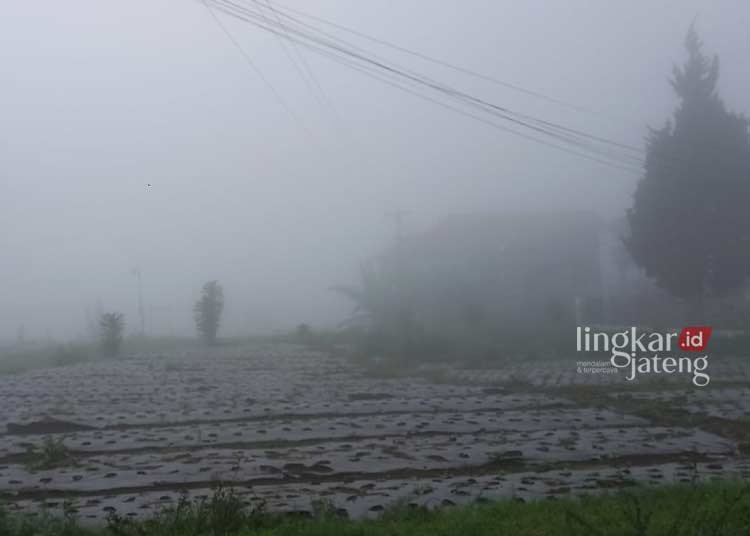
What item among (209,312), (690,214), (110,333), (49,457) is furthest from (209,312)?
(49,457)

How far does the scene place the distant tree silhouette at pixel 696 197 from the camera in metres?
21.0

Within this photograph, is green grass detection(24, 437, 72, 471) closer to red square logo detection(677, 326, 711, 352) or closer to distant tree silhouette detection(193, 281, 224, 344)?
red square logo detection(677, 326, 711, 352)

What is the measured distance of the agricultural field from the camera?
21.0 ft

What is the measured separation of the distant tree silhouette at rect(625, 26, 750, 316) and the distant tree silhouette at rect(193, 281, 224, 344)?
1435 centimetres

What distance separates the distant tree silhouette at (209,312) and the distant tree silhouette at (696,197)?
14.3 metres

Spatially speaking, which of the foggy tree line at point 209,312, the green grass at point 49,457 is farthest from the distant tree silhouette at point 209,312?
the green grass at point 49,457

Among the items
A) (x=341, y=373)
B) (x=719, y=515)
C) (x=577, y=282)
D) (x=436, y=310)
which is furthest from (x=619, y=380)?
(x=577, y=282)

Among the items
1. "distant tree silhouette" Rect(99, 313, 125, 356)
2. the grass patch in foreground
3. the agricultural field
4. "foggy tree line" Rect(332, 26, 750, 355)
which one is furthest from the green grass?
"distant tree silhouette" Rect(99, 313, 125, 356)

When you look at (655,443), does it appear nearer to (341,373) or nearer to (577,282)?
(341,373)

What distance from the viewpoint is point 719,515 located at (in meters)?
4.62

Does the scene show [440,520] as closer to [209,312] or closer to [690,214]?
[690,214]

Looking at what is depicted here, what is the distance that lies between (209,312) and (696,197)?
16303mm

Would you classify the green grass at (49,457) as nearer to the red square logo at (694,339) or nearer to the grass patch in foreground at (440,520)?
the grass patch in foreground at (440,520)

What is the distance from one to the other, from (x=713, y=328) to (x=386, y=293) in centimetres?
1032
